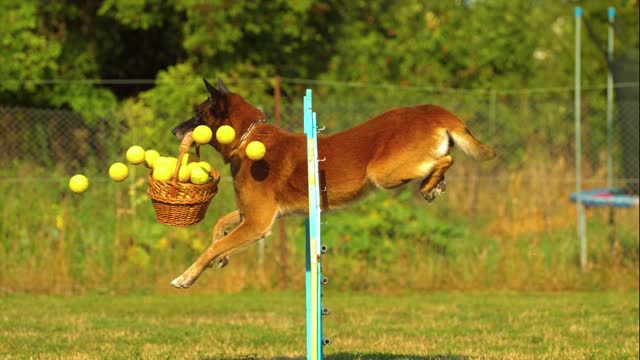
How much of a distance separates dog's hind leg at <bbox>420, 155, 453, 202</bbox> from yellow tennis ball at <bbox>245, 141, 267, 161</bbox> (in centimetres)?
114

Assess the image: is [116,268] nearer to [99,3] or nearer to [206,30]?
[206,30]

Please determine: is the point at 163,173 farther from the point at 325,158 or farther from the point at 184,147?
the point at 325,158

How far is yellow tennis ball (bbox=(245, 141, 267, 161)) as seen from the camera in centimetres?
717

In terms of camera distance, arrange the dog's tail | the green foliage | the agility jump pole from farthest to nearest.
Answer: the green foliage, the dog's tail, the agility jump pole

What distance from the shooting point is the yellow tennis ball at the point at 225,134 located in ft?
24.0

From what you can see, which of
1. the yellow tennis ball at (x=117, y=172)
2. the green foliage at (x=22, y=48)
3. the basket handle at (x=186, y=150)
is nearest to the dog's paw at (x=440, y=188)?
the basket handle at (x=186, y=150)

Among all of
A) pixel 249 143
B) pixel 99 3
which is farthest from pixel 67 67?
pixel 249 143

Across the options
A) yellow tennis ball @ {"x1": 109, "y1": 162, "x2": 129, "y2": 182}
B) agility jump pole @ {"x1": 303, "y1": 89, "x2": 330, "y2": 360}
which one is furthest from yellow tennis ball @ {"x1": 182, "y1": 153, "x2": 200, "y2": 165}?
agility jump pole @ {"x1": 303, "y1": 89, "x2": 330, "y2": 360}

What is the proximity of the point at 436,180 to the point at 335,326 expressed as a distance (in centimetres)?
474

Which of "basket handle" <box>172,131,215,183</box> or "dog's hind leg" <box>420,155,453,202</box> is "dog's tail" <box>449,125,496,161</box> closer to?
"dog's hind leg" <box>420,155,453,202</box>

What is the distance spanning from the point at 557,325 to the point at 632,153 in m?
4.28

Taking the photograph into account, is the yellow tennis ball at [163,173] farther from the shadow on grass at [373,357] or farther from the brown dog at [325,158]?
the shadow on grass at [373,357]

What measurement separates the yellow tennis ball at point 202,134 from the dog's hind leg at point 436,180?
1.52 metres

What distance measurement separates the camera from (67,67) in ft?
66.7
